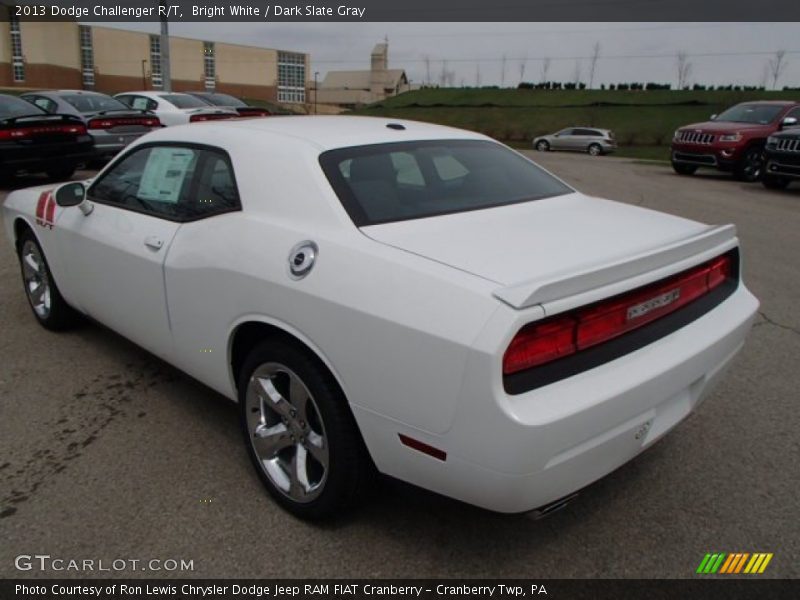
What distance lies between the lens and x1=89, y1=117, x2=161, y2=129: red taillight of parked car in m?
11.4

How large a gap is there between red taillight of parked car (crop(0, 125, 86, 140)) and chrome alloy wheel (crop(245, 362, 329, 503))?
9021 mm

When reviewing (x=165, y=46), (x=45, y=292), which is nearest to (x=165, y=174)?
(x=45, y=292)

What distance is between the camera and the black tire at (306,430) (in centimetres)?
229

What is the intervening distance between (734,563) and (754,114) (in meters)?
15.5

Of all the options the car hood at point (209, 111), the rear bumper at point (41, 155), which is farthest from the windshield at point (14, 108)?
the car hood at point (209, 111)

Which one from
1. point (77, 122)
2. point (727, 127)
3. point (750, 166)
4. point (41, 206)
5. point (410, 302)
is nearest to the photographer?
point (410, 302)

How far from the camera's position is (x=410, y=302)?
2.01 metres

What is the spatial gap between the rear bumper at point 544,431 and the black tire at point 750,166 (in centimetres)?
1426

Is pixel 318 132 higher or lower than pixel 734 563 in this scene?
higher

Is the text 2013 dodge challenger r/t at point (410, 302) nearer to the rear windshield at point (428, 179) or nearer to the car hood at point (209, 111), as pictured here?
the rear windshield at point (428, 179)

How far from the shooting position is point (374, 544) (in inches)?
94.7

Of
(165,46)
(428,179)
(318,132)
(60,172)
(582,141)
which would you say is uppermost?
(165,46)

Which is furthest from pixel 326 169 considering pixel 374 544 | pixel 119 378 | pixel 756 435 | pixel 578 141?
pixel 578 141

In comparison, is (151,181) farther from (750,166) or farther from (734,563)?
(750,166)
